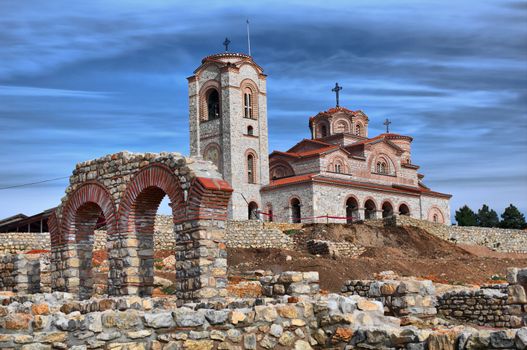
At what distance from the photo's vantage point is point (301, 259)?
23.3 m

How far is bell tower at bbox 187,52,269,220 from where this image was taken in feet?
136

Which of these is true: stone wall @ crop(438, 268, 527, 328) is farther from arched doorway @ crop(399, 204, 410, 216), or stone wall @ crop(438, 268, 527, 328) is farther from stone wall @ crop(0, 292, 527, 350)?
arched doorway @ crop(399, 204, 410, 216)

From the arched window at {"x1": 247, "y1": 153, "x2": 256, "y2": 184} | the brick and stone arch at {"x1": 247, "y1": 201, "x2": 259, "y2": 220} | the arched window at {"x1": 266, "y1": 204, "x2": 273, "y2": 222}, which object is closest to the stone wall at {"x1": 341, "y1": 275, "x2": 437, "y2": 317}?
the arched window at {"x1": 266, "y1": 204, "x2": 273, "y2": 222}

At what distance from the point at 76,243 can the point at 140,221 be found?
210 centimetres

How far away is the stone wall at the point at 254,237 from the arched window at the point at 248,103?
13.7 m

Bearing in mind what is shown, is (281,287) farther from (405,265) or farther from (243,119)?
(243,119)

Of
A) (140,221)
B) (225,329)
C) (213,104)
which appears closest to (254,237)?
(213,104)

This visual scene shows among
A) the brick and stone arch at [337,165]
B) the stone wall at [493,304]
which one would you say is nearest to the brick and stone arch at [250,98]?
the brick and stone arch at [337,165]

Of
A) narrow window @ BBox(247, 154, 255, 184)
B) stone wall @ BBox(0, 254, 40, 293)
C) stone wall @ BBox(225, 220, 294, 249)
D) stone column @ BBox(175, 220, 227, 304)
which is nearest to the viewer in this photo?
stone column @ BBox(175, 220, 227, 304)

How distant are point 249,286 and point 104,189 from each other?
426 centimetres

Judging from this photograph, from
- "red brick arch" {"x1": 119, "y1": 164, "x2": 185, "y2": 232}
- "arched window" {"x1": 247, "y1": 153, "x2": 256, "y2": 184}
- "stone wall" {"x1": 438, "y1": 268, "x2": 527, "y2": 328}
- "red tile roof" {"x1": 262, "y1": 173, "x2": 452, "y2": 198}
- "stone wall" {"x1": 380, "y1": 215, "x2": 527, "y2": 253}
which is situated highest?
"arched window" {"x1": 247, "y1": 153, "x2": 256, "y2": 184}

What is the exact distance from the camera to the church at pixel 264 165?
40.7 metres

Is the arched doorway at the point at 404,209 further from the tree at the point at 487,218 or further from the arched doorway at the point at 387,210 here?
the tree at the point at 487,218

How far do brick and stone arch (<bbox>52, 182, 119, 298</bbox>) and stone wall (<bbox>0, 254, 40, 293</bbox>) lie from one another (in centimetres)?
95
